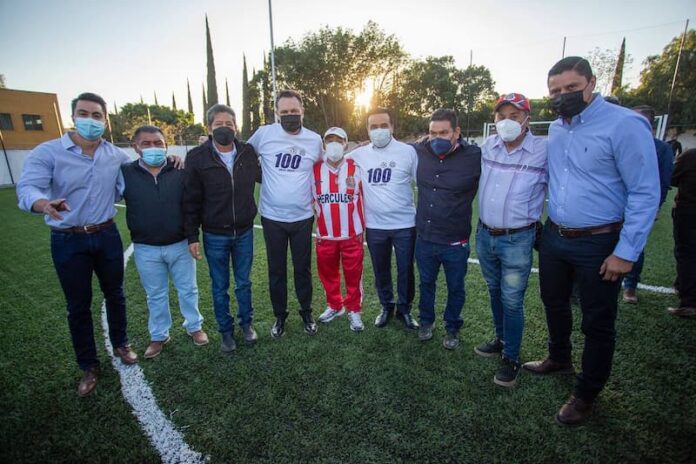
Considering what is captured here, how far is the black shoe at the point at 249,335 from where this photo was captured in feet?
11.5

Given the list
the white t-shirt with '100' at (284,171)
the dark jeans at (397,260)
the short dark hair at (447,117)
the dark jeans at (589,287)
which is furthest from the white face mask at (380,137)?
the dark jeans at (589,287)

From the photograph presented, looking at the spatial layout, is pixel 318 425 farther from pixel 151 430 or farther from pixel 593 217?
pixel 593 217

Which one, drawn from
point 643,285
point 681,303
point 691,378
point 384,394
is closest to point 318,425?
point 384,394

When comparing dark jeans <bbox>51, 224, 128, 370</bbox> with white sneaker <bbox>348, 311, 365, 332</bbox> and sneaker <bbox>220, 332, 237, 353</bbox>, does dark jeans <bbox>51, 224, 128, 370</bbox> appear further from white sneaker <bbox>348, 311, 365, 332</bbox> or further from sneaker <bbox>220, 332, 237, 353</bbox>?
white sneaker <bbox>348, 311, 365, 332</bbox>

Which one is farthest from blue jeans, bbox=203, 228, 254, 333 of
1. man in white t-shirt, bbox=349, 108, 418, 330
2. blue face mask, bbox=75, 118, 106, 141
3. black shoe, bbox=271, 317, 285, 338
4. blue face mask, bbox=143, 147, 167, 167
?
man in white t-shirt, bbox=349, 108, 418, 330

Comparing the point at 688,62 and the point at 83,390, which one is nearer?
the point at 83,390

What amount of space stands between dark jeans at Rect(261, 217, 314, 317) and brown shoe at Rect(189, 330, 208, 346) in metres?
0.74

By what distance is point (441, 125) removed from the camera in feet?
9.95

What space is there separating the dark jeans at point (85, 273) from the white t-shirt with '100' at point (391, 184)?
2.34 m

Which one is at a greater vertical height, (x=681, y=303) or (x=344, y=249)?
(x=344, y=249)

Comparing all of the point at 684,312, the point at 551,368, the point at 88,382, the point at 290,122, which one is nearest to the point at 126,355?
the point at 88,382

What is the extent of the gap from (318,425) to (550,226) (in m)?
2.17

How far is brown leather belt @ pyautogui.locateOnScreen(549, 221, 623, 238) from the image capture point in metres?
2.25

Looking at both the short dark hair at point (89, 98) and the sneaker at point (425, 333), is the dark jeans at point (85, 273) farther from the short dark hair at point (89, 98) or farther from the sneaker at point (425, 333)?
the sneaker at point (425, 333)
